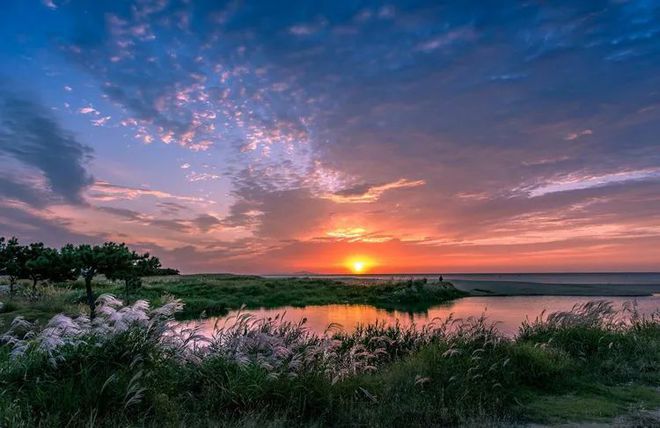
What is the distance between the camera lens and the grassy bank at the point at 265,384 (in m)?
Answer: 6.25

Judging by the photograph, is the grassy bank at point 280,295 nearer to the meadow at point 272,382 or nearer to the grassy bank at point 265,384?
the meadow at point 272,382

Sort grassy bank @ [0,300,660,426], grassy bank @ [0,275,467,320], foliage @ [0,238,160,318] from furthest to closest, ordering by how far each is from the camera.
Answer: grassy bank @ [0,275,467,320] → foliage @ [0,238,160,318] → grassy bank @ [0,300,660,426]

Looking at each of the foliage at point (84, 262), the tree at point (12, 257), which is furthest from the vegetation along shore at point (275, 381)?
the tree at point (12, 257)

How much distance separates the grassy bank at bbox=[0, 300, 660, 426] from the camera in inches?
246

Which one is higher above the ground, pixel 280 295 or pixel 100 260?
pixel 100 260

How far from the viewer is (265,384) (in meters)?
7.25

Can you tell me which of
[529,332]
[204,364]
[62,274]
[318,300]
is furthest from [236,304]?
[204,364]

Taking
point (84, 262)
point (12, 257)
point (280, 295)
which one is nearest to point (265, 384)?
point (84, 262)

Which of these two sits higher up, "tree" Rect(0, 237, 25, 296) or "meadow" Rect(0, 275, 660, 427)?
"tree" Rect(0, 237, 25, 296)

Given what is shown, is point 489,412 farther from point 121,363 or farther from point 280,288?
point 280,288

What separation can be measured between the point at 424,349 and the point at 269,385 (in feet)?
12.8

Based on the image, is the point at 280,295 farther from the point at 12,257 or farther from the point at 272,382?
the point at 272,382

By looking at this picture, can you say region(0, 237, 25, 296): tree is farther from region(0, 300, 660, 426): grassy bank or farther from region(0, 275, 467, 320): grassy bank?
region(0, 300, 660, 426): grassy bank

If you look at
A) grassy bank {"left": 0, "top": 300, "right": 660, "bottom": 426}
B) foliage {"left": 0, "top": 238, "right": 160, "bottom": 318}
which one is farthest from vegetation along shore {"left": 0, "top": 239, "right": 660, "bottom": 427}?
foliage {"left": 0, "top": 238, "right": 160, "bottom": 318}
